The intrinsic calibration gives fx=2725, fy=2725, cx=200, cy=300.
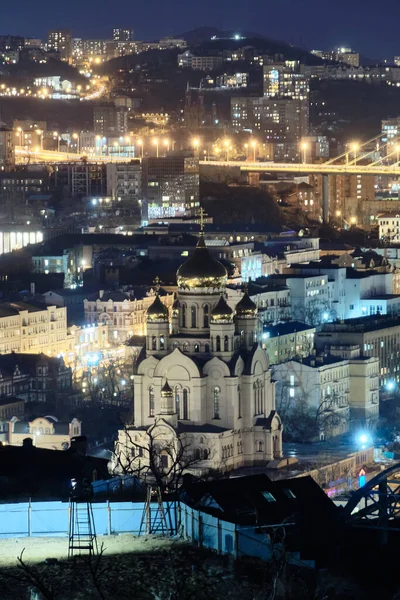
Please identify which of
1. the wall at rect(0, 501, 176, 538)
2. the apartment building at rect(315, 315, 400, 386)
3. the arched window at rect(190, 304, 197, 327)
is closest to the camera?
the wall at rect(0, 501, 176, 538)

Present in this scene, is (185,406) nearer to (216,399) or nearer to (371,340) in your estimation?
(216,399)

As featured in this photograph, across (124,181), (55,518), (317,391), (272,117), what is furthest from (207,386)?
(272,117)

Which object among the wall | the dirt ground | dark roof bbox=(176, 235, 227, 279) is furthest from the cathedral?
the dirt ground

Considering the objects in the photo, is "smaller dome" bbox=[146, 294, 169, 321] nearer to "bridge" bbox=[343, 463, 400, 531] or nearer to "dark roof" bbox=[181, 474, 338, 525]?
"dark roof" bbox=[181, 474, 338, 525]

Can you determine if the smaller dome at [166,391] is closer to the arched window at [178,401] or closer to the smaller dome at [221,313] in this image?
the arched window at [178,401]

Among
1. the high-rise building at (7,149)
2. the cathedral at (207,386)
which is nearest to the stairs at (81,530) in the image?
the cathedral at (207,386)
